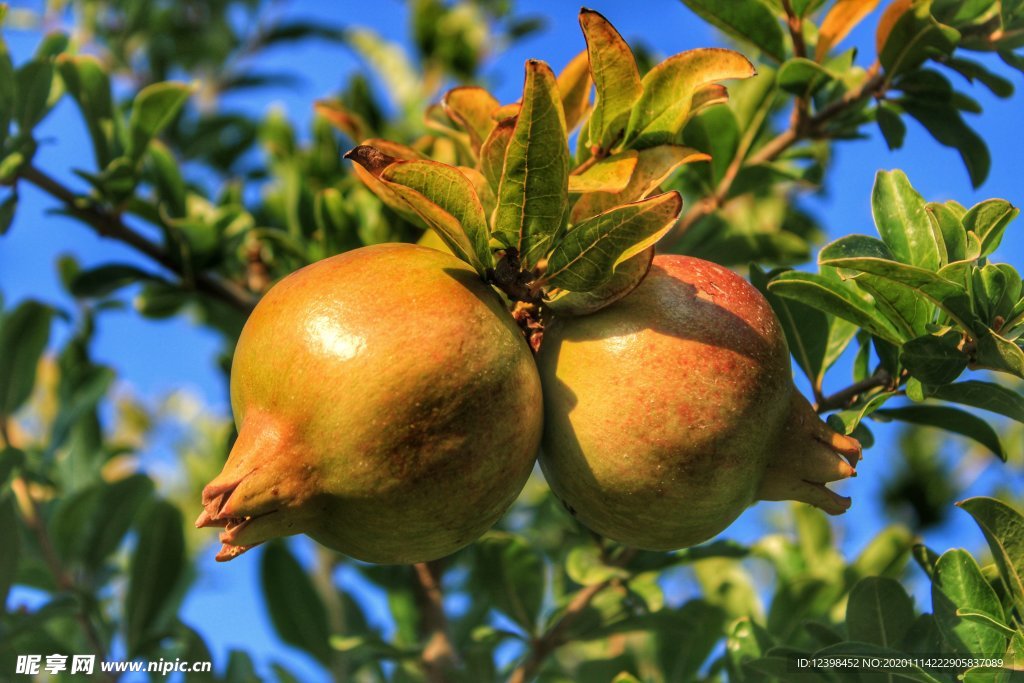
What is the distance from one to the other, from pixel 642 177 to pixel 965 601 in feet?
2.67

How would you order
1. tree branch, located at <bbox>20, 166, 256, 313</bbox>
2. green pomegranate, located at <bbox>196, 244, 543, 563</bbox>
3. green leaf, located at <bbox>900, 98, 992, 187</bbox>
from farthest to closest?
tree branch, located at <bbox>20, 166, 256, 313</bbox> < green leaf, located at <bbox>900, 98, 992, 187</bbox> < green pomegranate, located at <bbox>196, 244, 543, 563</bbox>

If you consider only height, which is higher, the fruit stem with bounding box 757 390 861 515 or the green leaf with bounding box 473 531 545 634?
the fruit stem with bounding box 757 390 861 515

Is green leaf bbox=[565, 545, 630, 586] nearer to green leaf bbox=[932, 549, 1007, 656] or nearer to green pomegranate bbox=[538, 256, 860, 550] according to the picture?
green pomegranate bbox=[538, 256, 860, 550]

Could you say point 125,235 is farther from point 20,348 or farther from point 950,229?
point 950,229

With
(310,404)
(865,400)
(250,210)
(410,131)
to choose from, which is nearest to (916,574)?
(865,400)

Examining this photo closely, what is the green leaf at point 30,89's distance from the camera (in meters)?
2.04

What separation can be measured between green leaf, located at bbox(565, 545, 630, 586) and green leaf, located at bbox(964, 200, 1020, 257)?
0.90 m

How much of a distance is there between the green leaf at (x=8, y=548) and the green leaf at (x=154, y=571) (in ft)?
1.30

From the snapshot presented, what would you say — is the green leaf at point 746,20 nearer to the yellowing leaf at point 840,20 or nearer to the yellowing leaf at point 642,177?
the yellowing leaf at point 840,20

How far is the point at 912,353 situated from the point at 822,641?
0.57 metres

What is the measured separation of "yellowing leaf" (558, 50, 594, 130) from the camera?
1.63 m

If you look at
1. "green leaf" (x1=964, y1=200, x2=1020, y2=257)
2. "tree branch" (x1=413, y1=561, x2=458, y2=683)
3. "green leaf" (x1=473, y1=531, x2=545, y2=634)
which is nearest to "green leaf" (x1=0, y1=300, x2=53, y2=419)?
"tree branch" (x1=413, y1=561, x2=458, y2=683)

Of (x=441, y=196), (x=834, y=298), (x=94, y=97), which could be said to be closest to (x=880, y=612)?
(x=834, y=298)

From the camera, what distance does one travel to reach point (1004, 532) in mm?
1429
